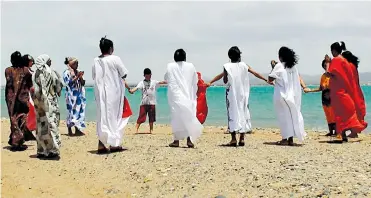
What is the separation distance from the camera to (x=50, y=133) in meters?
8.22

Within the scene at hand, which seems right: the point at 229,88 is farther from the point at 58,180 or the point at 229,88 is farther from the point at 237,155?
the point at 58,180

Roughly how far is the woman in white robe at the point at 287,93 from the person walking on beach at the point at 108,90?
2.99 metres

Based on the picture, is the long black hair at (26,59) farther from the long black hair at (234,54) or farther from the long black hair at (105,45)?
the long black hair at (234,54)

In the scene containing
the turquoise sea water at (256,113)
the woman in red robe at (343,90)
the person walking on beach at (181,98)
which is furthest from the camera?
the turquoise sea water at (256,113)

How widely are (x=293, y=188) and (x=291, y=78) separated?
422 centimetres

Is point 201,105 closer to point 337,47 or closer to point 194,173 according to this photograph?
point 337,47

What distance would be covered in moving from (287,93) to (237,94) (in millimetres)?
1105

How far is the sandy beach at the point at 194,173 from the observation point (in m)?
5.92

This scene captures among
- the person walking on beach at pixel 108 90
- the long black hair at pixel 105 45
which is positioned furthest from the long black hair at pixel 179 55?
the long black hair at pixel 105 45

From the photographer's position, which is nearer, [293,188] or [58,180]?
[293,188]

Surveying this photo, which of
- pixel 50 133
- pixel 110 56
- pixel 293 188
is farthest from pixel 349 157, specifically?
pixel 50 133

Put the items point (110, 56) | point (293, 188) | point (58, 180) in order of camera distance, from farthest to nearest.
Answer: point (110, 56) < point (58, 180) < point (293, 188)

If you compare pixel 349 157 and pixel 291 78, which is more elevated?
pixel 291 78

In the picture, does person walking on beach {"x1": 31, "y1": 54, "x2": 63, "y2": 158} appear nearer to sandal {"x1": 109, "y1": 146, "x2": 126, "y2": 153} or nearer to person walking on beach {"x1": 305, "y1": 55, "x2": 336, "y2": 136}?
sandal {"x1": 109, "y1": 146, "x2": 126, "y2": 153}
